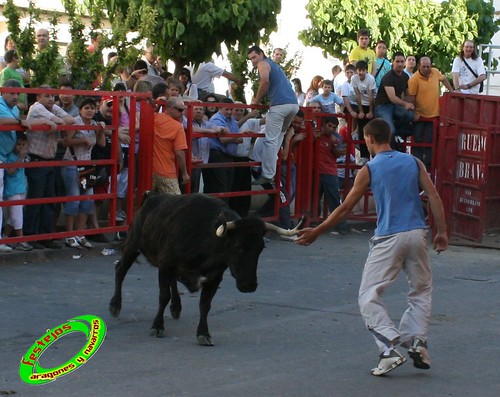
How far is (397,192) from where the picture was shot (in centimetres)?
773

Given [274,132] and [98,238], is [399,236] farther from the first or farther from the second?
[274,132]

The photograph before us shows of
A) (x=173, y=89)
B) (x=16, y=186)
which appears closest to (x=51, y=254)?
(x=16, y=186)

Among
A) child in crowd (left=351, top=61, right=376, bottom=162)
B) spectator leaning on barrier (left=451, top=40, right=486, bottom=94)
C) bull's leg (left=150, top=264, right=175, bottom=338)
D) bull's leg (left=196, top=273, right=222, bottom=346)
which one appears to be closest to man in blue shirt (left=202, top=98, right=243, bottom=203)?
child in crowd (left=351, top=61, right=376, bottom=162)

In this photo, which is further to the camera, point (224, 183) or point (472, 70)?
point (472, 70)

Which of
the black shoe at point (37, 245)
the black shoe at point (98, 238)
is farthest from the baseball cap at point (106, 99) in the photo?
the black shoe at point (37, 245)

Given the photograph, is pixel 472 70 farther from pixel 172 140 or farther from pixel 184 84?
pixel 172 140

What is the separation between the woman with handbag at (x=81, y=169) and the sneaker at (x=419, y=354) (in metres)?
6.15

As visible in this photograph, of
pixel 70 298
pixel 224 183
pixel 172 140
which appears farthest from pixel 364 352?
pixel 224 183

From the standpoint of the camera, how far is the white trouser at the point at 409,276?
25.0 feet

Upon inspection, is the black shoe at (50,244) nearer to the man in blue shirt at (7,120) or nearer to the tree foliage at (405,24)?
the man in blue shirt at (7,120)

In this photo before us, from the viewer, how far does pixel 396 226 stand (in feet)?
25.4

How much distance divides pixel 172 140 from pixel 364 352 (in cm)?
557

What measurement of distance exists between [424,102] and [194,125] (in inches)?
167

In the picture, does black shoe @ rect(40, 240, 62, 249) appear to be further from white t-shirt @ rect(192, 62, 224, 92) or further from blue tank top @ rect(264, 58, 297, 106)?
white t-shirt @ rect(192, 62, 224, 92)
